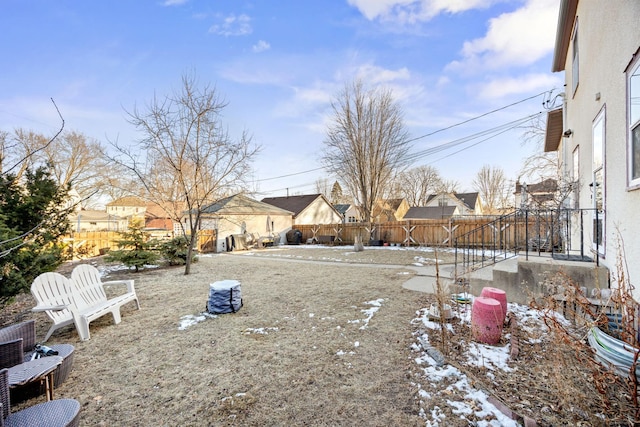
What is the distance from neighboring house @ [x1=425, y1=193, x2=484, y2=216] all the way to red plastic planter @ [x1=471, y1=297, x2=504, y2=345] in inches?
1352

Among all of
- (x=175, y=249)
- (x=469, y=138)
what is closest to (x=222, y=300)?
(x=175, y=249)

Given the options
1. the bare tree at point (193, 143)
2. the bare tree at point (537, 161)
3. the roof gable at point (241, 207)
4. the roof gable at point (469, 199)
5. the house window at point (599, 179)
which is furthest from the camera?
the roof gable at point (469, 199)

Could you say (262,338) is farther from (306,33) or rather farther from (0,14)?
(306,33)

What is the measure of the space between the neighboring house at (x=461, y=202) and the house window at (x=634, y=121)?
3426cm

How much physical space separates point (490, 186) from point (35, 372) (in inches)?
1673

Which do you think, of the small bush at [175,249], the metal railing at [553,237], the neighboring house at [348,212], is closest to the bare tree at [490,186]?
the neighboring house at [348,212]

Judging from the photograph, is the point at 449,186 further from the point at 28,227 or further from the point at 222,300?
the point at 28,227

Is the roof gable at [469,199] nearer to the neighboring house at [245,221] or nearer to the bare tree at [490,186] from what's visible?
the bare tree at [490,186]

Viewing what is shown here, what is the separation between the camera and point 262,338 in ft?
13.5

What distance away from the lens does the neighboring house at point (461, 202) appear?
36031 millimetres

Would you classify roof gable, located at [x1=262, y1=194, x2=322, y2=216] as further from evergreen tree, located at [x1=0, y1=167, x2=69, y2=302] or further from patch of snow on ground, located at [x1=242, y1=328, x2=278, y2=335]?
patch of snow on ground, located at [x1=242, y1=328, x2=278, y2=335]

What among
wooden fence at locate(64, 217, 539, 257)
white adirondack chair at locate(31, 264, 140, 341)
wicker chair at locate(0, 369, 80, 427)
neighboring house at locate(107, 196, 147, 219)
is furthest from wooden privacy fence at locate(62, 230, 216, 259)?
wicker chair at locate(0, 369, 80, 427)

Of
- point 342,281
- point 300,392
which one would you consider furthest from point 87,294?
point 342,281

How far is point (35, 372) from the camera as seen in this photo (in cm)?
258
